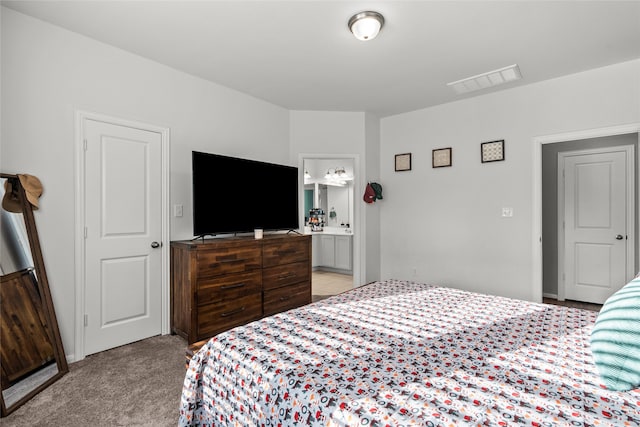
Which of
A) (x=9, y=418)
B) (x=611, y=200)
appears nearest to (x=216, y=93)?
(x=9, y=418)

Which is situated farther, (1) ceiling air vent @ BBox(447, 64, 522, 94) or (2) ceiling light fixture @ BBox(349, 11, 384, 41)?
(1) ceiling air vent @ BBox(447, 64, 522, 94)

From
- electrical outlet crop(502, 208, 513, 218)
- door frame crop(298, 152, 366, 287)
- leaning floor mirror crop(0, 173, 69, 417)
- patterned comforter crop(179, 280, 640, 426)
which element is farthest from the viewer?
door frame crop(298, 152, 366, 287)

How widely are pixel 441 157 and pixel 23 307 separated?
4413mm

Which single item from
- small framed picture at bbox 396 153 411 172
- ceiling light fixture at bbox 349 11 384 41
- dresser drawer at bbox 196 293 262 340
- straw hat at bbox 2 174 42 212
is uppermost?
ceiling light fixture at bbox 349 11 384 41

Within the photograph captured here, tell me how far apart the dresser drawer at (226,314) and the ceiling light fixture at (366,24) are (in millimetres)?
2536

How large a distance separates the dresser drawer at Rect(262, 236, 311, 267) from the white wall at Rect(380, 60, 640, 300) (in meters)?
1.48

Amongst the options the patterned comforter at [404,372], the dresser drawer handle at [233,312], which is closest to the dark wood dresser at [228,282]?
the dresser drawer handle at [233,312]

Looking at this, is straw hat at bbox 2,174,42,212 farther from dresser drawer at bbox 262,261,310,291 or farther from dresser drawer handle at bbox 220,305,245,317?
dresser drawer at bbox 262,261,310,291

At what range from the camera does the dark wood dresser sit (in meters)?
2.87

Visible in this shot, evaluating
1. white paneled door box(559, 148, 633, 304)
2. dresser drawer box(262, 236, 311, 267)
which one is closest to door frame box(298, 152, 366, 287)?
dresser drawer box(262, 236, 311, 267)

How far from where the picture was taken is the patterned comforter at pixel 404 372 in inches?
35.4

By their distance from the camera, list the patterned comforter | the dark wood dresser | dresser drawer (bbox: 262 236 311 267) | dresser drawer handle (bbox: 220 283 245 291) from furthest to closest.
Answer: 1. dresser drawer (bbox: 262 236 311 267)
2. dresser drawer handle (bbox: 220 283 245 291)
3. the dark wood dresser
4. the patterned comforter

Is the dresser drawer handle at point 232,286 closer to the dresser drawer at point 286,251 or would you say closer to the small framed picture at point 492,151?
the dresser drawer at point 286,251

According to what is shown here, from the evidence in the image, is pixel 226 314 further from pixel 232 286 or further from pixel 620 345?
pixel 620 345
